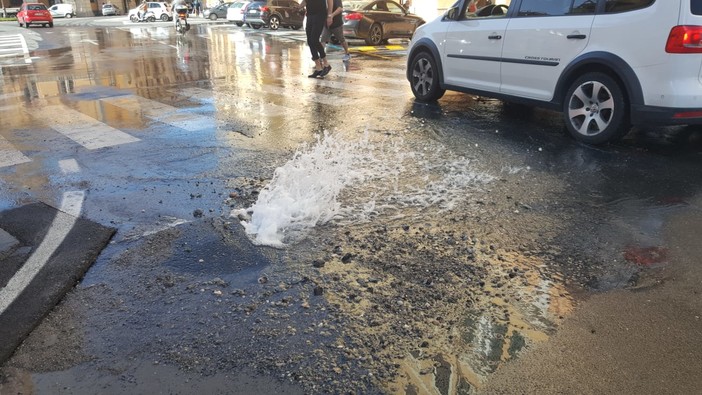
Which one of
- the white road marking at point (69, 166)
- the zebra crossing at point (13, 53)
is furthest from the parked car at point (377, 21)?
the white road marking at point (69, 166)

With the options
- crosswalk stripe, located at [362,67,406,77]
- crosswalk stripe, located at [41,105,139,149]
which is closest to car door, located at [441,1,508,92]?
crosswalk stripe, located at [362,67,406,77]

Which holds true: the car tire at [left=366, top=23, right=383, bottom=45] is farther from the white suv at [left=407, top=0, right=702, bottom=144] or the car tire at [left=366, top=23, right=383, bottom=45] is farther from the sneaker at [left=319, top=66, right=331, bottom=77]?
the white suv at [left=407, top=0, right=702, bottom=144]

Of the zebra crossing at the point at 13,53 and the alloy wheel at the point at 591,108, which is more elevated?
the alloy wheel at the point at 591,108

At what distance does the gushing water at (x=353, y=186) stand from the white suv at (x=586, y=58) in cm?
161

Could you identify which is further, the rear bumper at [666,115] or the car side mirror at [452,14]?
the car side mirror at [452,14]

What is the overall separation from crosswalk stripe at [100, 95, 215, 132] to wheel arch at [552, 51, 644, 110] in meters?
4.47

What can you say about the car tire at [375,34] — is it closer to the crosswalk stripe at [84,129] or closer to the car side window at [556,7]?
the crosswalk stripe at [84,129]

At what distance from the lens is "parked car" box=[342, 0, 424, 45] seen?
19359mm

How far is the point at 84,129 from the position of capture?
7.23 meters

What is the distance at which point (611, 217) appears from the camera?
13.9ft

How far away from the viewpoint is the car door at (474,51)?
7012 mm

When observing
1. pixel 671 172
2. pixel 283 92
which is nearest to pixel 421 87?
pixel 283 92

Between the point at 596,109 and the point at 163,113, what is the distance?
19.5 feet

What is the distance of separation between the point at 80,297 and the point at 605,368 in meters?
2.86
